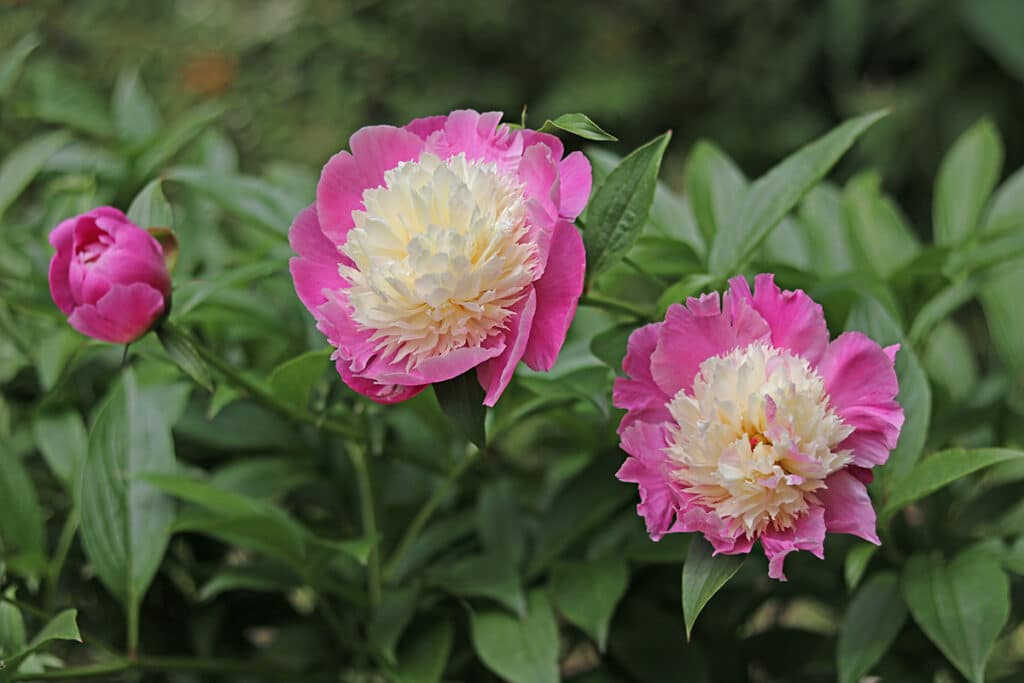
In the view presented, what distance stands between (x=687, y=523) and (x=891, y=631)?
0.17 meters

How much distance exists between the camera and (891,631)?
1.57ft

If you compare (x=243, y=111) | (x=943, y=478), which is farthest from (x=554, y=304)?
(x=243, y=111)

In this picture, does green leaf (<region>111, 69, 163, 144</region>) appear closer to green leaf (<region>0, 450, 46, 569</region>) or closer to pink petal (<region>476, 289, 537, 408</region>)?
green leaf (<region>0, 450, 46, 569</region>)

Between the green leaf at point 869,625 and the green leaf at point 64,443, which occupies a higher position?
the green leaf at point 869,625

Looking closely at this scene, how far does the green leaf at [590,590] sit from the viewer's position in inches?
18.7

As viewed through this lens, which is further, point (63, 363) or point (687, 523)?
point (63, 363)

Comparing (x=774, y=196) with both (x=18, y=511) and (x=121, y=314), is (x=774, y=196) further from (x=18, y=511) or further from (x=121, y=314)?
(x=18, y=511)

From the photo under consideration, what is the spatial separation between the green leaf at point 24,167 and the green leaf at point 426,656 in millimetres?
342

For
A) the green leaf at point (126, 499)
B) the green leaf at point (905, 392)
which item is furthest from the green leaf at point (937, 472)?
the green leaf at point (126, 499)

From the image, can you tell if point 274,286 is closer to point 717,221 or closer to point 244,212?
point 244,212

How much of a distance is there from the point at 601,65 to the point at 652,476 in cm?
174

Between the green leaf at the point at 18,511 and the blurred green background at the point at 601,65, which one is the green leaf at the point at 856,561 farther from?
the blurred green background at the point at 601,65

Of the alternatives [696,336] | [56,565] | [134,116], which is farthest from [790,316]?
[134,116]

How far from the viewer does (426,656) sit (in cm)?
51
